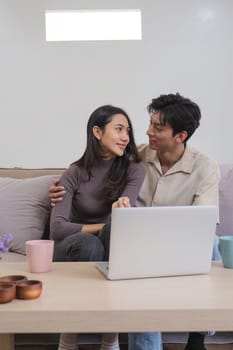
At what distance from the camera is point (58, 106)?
2590 mm

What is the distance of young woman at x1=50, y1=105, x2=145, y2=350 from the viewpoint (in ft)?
4.80

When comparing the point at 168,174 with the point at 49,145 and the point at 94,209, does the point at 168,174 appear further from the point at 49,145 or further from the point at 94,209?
the point at 49,145

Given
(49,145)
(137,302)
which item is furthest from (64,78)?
(137,302)

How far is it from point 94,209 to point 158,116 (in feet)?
1.68

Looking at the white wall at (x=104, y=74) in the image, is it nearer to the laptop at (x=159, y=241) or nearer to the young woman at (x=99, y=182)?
the young woman at (x=99, y=182)

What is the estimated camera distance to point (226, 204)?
1.88 m

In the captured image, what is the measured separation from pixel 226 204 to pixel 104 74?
1.20 m

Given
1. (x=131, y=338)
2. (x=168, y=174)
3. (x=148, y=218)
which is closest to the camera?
(x=148, y=218)

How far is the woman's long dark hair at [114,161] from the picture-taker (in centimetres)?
158

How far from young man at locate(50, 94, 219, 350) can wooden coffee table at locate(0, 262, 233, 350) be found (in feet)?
2.47

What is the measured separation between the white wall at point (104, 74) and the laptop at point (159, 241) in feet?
5.21

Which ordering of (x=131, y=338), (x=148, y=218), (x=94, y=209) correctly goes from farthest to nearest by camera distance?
(x=94, y=209) → (x=131, y=338) → (x=148, y=218)

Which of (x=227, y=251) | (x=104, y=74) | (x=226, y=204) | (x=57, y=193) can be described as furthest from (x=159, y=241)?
(x=104, y=74)

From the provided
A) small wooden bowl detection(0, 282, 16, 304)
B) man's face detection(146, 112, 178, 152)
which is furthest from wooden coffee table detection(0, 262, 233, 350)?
man's face detection(146, 112, 178, 152)
